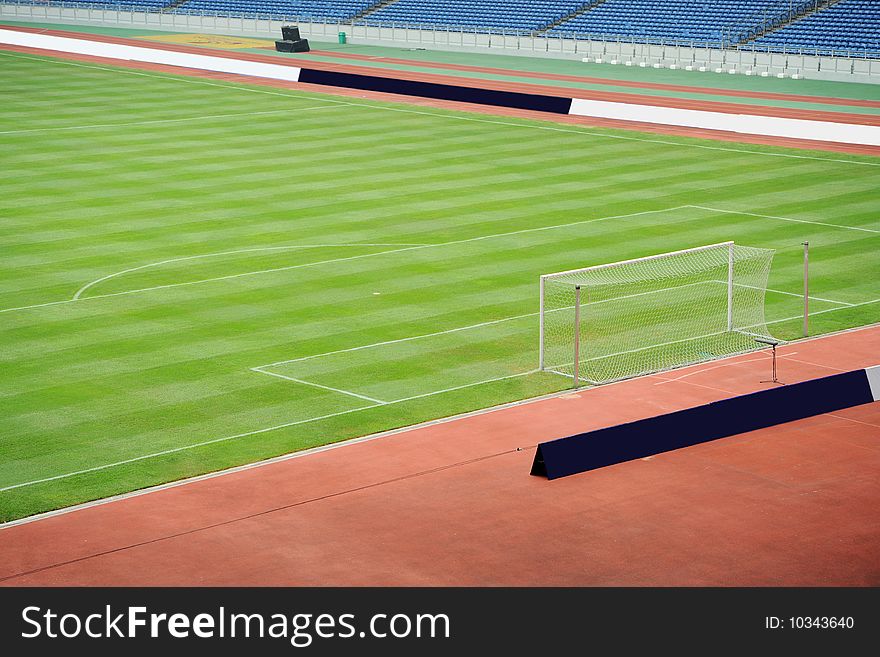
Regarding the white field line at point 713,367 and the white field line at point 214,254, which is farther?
the white field line at point 214,254

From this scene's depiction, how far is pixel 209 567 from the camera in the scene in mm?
12195

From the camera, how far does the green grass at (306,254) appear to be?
16.6m

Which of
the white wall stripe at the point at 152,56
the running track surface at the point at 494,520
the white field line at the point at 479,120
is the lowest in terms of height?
the running track surface at the point at 494,520

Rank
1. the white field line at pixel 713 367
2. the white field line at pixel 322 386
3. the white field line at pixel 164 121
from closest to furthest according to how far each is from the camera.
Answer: the white field line at pixel 322 386 → the white field line at pixel 713 367 → the white field line at pixel 164 121

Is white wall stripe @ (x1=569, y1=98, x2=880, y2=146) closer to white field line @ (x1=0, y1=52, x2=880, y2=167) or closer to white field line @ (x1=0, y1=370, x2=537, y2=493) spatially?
white field line @ (x1=0, y1=52, x2=880, y2=167)

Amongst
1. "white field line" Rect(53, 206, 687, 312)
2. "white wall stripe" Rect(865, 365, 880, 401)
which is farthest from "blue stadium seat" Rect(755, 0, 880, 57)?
"white wall stripe" Rect(865, 365, 880, 401)

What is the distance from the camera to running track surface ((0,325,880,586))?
39.6 feet

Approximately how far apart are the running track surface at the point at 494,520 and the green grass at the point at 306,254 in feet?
3.11

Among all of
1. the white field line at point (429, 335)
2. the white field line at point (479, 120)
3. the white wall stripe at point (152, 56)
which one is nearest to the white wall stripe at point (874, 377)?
the white field line at point (429, 335)

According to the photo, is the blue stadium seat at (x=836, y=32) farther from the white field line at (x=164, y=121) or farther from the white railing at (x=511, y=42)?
the white field line at (x=164, y=121)

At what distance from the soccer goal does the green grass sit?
0.52 m

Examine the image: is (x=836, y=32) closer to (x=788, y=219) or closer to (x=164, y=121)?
(x=164, y=121)
